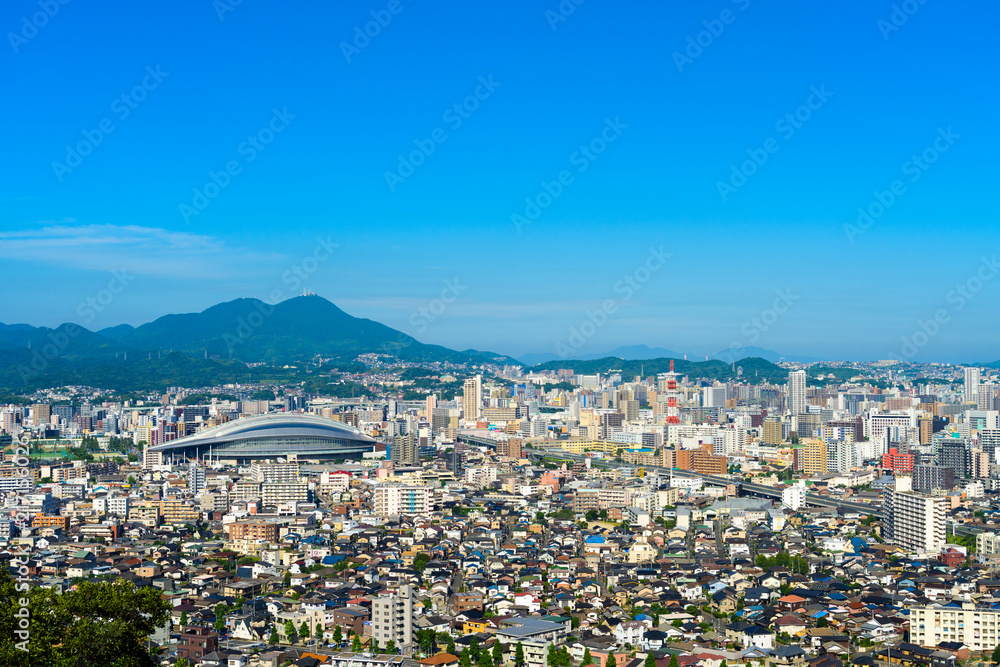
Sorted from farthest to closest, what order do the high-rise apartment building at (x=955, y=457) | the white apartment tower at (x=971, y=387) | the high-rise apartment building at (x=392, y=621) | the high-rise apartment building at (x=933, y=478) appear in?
the white apartment tower at (x=971, y=387), the high-rise apartment building at (x=955, y=457), the high-rise apartment building at (x=933, y=478), the high-rise apartment building at (x=392, y=621)

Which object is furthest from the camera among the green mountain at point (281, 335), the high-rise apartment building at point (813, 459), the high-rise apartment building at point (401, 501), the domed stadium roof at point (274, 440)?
the green mountain at point (281, 335)

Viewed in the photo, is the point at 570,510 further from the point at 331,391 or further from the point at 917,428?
the point at 331,391

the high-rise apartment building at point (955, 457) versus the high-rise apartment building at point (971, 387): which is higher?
→ the high-rise apartment building at point (971, 387)

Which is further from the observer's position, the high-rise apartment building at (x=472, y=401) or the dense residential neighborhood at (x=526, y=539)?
the high-rise apartment building at (x=472, y=401)

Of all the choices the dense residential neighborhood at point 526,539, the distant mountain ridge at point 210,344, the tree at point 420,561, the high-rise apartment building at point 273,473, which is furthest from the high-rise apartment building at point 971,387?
the tree at point 420,561

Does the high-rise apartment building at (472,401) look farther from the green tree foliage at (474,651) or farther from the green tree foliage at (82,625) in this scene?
the green tree foliage at (82,625)

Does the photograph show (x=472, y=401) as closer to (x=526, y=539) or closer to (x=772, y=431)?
(x=772, y=431)

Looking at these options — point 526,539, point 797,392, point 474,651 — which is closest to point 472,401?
point 797,392

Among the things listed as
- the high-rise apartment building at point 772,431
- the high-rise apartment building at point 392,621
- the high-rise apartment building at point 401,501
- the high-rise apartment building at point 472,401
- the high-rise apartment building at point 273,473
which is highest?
the high-rise apartment building at point 472,401
